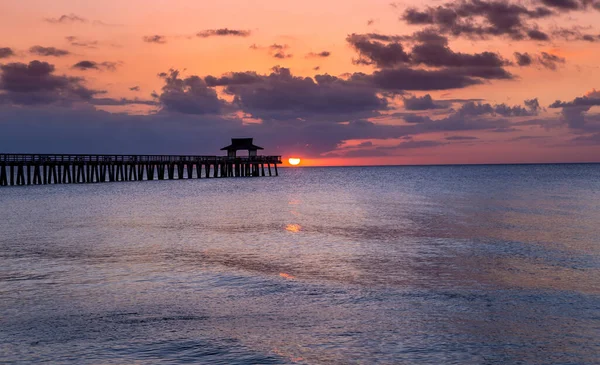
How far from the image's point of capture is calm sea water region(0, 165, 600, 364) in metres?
8.67

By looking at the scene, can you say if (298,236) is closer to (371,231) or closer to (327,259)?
(371,231)

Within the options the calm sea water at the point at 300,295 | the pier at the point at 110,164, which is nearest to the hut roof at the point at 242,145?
the pier at the point at 110,164

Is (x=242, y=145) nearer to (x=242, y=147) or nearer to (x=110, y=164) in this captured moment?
(x=242, y=147)

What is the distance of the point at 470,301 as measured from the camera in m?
11.8

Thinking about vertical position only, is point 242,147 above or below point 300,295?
above

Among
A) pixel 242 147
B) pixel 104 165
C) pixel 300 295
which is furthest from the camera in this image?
pixel 242 147

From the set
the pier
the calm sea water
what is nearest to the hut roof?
the pier

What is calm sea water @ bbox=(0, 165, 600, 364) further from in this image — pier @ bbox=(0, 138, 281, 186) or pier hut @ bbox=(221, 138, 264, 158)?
pier hut @ bbox=(221, 138, 264, 158)

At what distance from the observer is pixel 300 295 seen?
12258 mm


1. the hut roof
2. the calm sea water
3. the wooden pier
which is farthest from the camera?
the hut roof

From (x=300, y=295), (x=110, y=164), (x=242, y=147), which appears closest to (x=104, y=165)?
(x=110, y=164)

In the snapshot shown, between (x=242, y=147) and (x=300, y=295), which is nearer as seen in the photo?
(x=300, y=295)

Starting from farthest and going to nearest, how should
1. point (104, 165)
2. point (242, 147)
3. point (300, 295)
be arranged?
point (242, 147) < point (104, 165) < point (300, 295)

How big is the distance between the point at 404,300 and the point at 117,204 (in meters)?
30.8
